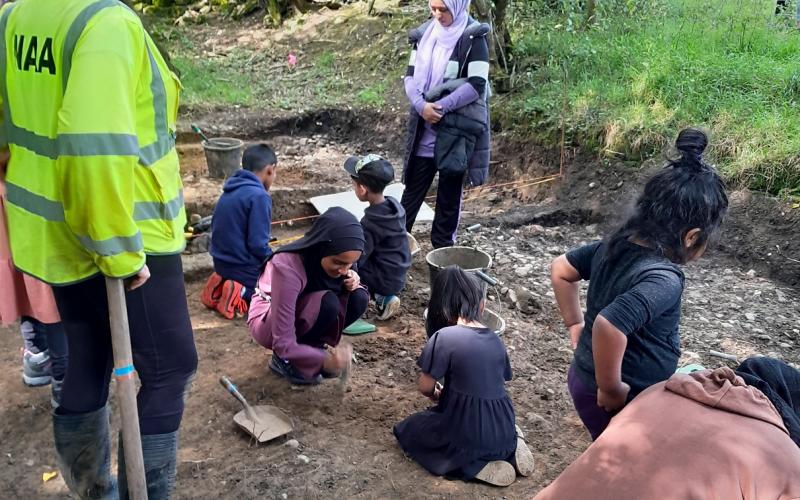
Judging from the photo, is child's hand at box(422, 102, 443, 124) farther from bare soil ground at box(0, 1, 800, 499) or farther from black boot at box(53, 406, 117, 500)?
black boot at box(53, 406, 117, 500)

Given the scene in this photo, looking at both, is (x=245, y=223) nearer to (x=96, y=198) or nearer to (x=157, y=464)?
(x=157, y=464)

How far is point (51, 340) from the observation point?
311 cm

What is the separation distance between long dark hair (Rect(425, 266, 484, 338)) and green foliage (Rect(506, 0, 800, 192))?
3.53 m

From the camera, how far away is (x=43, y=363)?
343 cm

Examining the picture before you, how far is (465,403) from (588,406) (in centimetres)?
62

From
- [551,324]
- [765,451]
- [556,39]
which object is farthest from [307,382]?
[556,39]

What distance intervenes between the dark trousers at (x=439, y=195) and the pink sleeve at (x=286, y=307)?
1.84 m

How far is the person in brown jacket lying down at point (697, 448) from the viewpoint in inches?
64.8

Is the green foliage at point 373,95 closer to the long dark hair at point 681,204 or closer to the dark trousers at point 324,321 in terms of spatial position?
the dark trousers at point 324,321

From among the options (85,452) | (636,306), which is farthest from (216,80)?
(636,306)

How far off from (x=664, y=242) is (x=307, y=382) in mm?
2027

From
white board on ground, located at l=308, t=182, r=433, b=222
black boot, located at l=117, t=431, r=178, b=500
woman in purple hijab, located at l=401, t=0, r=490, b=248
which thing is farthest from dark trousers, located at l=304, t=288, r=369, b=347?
white board on ground, located at l=308, t=182, r=433, b=222

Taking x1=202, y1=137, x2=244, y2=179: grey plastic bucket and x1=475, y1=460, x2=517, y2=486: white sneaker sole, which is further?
x1=202, y1=137, x2=244, y2=179: grey plastic bucket

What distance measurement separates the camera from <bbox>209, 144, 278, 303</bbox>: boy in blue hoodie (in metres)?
4.13
